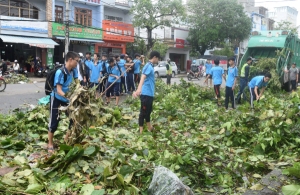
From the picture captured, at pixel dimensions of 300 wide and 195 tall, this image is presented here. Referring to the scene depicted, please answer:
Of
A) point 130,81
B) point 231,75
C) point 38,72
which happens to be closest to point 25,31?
point 38,72

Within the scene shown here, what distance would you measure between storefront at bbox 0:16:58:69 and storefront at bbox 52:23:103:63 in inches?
40.2

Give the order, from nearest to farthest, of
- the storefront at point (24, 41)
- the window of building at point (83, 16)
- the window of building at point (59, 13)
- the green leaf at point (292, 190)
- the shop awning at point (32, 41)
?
the green leaf at point (292, 190) → the shop awning at point (32, 41) → the storefront at point (24, 41) → the window of building at point (59, 13) → the window of building at point (83, 16)

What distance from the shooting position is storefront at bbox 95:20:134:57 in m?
28.6

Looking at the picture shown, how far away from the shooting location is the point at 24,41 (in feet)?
73.4

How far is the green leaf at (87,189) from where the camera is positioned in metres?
3.23

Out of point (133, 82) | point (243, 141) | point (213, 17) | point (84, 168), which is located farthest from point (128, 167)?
point (213, 17)

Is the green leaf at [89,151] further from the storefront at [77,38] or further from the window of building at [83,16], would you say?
the window of building at [83,16]

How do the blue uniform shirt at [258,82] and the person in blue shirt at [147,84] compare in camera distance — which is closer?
the person in blue shirt at [147,84]

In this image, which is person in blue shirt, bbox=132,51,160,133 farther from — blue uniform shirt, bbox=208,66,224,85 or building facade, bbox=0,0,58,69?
building facade, bbox=0,0,58,69

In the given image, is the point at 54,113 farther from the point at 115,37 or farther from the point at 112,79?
the point at 115,37

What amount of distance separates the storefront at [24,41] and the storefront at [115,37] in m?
5.19

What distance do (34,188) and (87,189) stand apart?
52cm

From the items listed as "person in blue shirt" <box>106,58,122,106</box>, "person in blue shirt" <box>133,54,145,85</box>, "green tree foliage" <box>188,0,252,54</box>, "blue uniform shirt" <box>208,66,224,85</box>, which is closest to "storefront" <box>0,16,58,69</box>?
"person in blue shirt" <box>133,54,145,85</box>

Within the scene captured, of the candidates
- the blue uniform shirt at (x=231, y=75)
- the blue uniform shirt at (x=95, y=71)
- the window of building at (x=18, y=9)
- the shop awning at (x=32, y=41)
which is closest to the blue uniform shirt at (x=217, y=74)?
the blue uniform shirt at (x=231, y=75)
